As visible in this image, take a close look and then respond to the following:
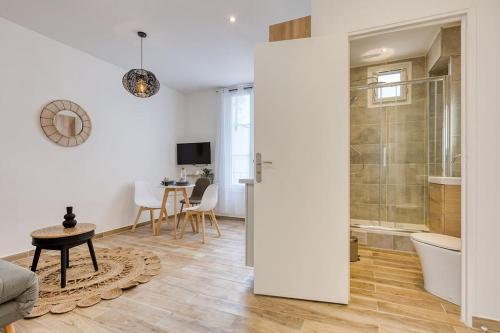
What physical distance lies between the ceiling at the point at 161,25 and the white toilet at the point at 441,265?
2479mm

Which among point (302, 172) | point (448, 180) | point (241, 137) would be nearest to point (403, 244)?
point (448, 180)

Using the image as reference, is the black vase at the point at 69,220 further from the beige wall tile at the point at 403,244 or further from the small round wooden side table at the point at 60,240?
the beige wall tile at the point at 403,244

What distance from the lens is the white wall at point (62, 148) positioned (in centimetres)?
283

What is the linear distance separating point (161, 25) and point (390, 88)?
10.0 feet

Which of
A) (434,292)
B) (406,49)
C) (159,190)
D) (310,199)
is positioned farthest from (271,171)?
(159,190)

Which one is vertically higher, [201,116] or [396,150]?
[201,116]

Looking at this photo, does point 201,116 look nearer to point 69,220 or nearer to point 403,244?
point 69,220

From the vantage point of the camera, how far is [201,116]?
549 centimetres

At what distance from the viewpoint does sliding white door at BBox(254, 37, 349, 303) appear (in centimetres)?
182

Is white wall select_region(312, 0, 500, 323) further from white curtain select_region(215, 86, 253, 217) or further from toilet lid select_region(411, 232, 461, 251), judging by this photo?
white curtain select_region(215, 86, 253, 217)

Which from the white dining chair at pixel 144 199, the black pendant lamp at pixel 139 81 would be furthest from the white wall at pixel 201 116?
the black pendant lamp at pixel 139 81

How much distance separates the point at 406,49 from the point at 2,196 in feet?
16.6

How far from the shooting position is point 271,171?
1.97 meters

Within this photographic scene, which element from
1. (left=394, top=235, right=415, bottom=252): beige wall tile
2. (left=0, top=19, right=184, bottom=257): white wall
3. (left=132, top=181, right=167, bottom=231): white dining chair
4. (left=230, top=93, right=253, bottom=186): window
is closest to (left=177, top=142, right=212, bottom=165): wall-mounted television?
(left=230, top=93, right=253, bottom=186): window
